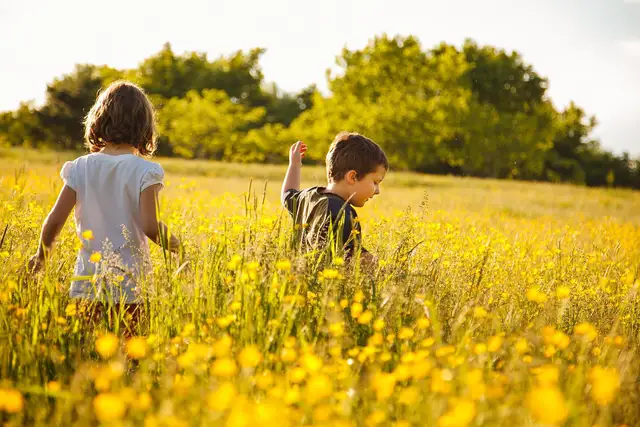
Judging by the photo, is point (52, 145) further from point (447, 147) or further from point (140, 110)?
point (140, 110)

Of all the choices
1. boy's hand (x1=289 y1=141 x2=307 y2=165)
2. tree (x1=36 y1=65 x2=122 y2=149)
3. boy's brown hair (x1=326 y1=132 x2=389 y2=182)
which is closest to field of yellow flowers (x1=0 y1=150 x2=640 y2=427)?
boy's brown hair (x1=326 y1=132 x2=389 y2=182)

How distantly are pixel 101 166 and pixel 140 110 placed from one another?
38 centimetres

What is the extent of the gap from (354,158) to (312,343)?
1665mm

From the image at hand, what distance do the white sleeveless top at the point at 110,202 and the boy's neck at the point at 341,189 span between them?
1.17 m

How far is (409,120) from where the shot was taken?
34.1 m

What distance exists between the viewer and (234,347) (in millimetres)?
2379

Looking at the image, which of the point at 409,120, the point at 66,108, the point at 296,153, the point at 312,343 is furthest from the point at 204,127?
the point at 312,343

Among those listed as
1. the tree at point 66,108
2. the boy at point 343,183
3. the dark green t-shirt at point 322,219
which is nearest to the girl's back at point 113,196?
the dark green t-shirt at point 322,219

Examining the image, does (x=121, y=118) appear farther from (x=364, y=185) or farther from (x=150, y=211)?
(x=364, y=185)

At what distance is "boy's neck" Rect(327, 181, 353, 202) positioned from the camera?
3840 mm

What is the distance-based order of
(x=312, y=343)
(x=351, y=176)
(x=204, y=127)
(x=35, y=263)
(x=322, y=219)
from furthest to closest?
(x=204, y=127) → (x=351, y=176) → (x=322, y=219) → (x=35, y=263) → (x=312, y=343)

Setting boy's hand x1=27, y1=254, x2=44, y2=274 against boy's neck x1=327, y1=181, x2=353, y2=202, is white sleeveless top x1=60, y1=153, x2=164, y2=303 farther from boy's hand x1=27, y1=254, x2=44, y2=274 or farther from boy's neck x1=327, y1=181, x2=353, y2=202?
boy's neck x1=327, y1=181, x2=353, y2=202

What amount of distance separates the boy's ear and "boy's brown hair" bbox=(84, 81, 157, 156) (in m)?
1.27

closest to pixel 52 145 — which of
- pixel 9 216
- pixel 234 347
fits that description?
pixel 9 216
